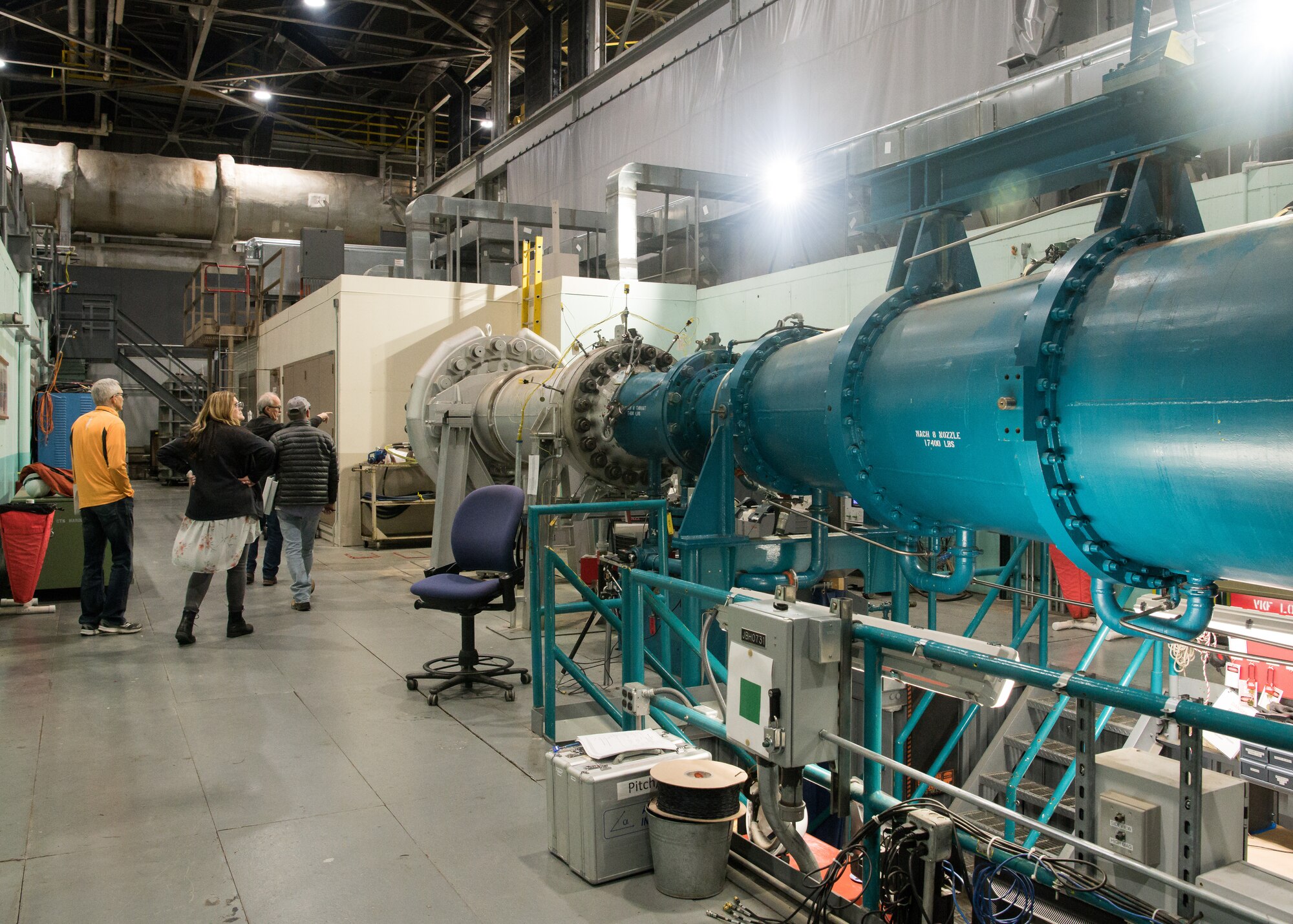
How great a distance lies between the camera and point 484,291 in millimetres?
11562

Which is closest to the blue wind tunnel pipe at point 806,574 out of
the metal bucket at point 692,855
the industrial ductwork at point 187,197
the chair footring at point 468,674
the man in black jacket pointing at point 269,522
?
the chair footring at point 468,674

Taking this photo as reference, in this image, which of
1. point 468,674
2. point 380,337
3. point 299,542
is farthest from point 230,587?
point 380,337

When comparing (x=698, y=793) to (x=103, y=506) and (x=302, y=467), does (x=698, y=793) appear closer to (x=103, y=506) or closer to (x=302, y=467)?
(x=103, y=506)

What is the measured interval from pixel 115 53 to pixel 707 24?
9880mm

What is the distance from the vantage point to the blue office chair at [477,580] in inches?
193

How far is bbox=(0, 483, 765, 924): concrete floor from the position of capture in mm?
2895

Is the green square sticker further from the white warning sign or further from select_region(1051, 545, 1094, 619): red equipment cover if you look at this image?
select_region(1051, 545, 1094, 619): red equipment cover

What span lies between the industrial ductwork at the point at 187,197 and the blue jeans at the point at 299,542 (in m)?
11.4

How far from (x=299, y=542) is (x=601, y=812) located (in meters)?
5.05

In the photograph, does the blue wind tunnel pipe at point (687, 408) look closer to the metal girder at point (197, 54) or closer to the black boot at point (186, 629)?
the black boot at point (186, 629)

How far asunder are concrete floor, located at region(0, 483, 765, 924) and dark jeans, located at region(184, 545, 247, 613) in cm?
25

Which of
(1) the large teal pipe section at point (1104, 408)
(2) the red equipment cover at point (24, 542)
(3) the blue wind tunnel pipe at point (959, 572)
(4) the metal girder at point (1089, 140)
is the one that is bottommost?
(2) the red equipment cover at point (24, 542)

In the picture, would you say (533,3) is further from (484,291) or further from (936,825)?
(936,825)

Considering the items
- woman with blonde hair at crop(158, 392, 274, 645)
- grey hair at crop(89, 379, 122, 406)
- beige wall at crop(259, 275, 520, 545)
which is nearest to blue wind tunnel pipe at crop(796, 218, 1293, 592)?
woman with blonde hair at crop(158, 392, 274, 645)
